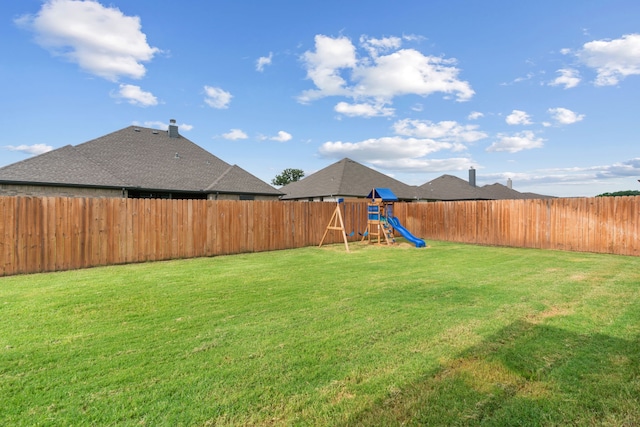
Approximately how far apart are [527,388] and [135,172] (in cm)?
1661

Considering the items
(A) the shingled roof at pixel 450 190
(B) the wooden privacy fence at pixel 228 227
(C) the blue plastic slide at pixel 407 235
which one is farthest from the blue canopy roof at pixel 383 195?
(A) the shingled roof at pixel 450 190

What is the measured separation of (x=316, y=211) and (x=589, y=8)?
10.2 m

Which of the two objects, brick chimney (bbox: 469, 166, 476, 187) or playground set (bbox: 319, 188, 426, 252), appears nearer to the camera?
playground set (bbox: 319, 188, 426, 252)

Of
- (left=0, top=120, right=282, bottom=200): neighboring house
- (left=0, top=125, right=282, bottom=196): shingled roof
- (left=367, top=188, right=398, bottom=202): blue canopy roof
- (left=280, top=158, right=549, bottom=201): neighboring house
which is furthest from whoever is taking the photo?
(left=280, top=158, right=549, bottom=201): neighboring house

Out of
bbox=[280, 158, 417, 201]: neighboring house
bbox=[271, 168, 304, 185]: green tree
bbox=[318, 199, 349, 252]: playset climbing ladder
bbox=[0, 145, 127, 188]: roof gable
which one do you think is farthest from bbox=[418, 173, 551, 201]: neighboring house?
bbox=[271, 168, 304, 185]: green tree

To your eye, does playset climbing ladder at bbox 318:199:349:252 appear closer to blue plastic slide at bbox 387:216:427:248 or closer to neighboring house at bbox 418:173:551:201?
blue plastic slide at bbox 387:216:427:248

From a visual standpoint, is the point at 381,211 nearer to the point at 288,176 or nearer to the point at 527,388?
the point at 527,388

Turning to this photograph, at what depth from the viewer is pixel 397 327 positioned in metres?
3.67

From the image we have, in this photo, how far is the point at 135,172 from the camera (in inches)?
592

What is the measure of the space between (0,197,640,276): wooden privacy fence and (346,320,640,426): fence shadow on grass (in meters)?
8.84

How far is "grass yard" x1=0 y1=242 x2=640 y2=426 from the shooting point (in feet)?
7.00

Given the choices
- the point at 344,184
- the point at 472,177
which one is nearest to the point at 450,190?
the point at 472,177

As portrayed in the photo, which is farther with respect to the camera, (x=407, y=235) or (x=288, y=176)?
(x=288, y=176)

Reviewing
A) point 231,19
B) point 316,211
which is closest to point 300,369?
point 316,211
